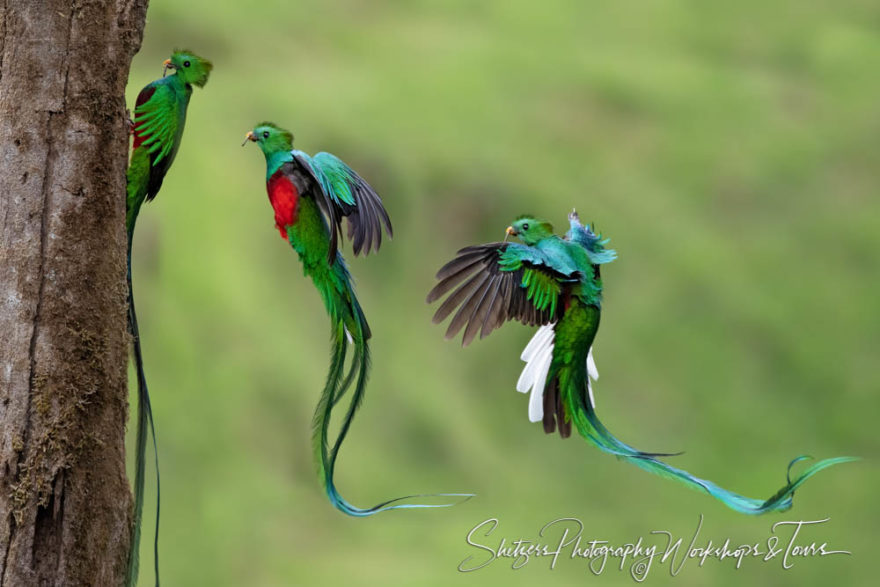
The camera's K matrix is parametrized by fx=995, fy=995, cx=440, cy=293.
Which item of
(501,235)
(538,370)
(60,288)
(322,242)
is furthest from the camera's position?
(501,235)

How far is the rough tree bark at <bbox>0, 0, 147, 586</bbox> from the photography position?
1.75m

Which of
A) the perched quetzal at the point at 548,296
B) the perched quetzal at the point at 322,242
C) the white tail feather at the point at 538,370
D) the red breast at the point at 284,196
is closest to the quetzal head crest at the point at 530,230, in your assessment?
the perched quetzal at the point at 548,296

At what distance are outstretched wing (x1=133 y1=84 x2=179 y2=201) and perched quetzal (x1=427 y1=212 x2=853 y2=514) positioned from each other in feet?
1.95

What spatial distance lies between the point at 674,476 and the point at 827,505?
10.3ft

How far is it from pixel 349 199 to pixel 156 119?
0.40m

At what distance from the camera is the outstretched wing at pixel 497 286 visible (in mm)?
1875

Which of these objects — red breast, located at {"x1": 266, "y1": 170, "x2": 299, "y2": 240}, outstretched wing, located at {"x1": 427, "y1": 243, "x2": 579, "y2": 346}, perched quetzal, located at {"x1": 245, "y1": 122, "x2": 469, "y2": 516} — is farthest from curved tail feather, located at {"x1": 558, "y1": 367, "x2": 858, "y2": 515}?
red breast, located at {"x1": 266, "y1": 170, "x2": 299, "y2": 240}

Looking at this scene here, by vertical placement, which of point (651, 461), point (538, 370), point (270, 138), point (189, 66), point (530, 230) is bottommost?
point (651, 461)

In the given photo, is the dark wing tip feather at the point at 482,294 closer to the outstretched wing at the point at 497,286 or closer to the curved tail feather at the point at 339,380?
the outstretched wing at the point at 497,286

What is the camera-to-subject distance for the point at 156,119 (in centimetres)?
190

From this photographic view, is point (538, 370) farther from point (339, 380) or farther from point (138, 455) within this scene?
point (138, 455)

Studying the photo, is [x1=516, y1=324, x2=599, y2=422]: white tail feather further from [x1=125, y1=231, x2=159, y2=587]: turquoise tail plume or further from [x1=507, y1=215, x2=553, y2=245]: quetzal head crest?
[x1=125, y1=231, x2=159, y2=587]: turquoise tail plume

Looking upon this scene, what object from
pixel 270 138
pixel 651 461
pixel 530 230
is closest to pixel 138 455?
pixel 270 138

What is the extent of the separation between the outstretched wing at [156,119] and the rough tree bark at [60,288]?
0.06 meters
